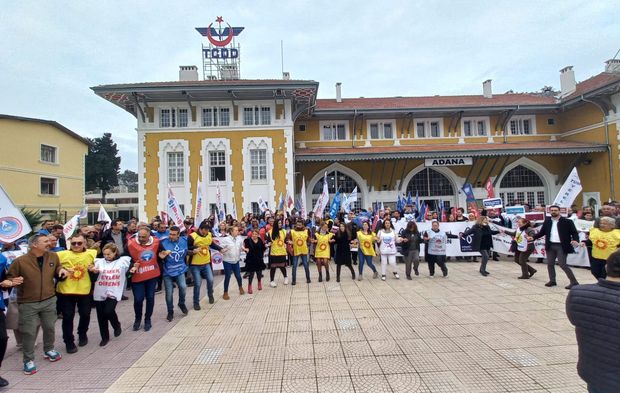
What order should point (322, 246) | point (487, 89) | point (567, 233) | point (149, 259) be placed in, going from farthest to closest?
1. point (487, 89)
2. point (322, 246)
3. point (567, 233)
4. point (149, 259)

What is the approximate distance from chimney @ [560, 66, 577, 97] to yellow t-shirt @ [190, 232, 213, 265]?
1157 inches

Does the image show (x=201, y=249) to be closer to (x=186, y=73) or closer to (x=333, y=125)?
(x=333, y=125)

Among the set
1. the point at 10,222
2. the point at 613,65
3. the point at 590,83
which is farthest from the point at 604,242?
the point at 613,65

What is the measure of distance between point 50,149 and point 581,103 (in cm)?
4198

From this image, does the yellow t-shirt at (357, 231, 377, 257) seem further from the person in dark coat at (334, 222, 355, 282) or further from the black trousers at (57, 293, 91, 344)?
the black trousers at (57, 293, 91, 344)

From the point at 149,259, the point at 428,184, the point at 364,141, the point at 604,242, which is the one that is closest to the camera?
the point at 149,259

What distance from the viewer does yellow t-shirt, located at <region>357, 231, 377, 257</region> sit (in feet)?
29.3

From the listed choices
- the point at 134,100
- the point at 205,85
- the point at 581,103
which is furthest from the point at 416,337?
the point at 581,103

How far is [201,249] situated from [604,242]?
7.76 metres

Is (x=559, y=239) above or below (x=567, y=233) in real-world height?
below

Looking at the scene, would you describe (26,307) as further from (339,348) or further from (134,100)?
(134,100)

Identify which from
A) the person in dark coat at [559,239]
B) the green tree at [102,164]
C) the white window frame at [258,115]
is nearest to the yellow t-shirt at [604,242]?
the person in dark coat at [559,239]

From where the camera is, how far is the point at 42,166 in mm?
28172

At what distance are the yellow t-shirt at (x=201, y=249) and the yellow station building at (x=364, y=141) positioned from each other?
13.7 metres
